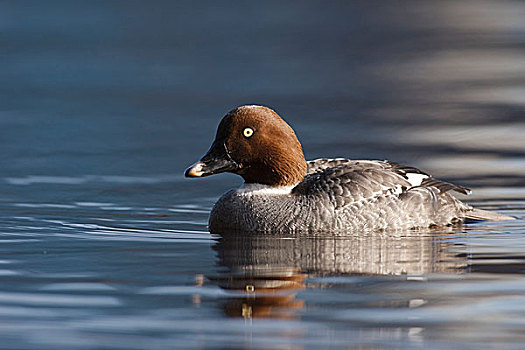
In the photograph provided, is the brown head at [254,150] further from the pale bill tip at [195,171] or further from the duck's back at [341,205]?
the duck's back at [341,205]

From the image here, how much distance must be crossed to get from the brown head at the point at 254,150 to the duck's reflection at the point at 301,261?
2.41ft

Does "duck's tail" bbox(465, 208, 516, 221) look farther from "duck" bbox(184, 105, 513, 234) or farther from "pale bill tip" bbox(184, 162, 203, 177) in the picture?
"pale bill tip" bbox(184, 162, 203, 177)

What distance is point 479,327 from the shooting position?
19.7 ft

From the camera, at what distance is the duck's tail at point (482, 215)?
10461 millimetres

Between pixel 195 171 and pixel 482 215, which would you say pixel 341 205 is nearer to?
pixel 195 171

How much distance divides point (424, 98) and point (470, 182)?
632 centimetres

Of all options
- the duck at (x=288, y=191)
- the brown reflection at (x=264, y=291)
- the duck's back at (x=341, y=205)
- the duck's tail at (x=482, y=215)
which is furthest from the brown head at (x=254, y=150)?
the brown reflection at (x=264, y=291)

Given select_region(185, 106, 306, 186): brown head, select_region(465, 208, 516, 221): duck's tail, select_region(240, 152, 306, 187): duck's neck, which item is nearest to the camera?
select_region(185, 106, 306, 186): brown head

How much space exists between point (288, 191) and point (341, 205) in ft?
1.80

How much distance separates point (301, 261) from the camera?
8.07 m

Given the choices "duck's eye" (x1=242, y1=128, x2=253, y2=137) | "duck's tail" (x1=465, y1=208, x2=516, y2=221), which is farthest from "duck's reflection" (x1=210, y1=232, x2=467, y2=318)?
"duck's eye" (x1=242, y1=128, x2=253, y2=137)

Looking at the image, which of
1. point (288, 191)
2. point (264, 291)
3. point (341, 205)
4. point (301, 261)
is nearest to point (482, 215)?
point (341, 205)

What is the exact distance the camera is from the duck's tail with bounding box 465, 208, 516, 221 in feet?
34.3

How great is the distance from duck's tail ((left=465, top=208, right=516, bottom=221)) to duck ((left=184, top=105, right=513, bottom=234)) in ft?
1.13
